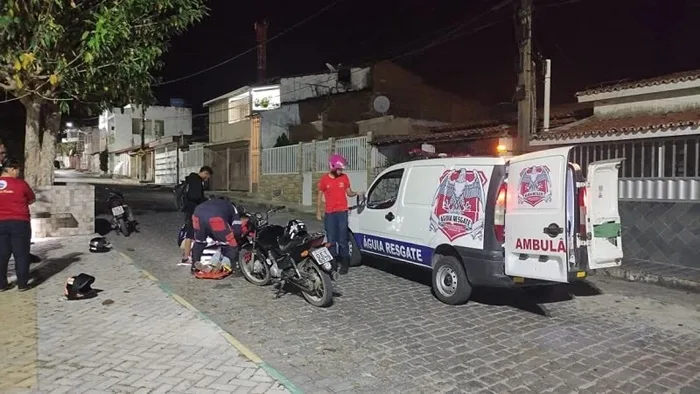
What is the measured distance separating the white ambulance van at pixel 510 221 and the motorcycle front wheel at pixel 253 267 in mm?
1969

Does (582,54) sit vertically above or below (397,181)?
above

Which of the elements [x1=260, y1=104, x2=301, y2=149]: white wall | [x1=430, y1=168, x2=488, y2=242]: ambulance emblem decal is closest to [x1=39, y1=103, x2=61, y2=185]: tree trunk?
[x1=430, y1=168, x2=488, y2=242]: ambulance emblem decal

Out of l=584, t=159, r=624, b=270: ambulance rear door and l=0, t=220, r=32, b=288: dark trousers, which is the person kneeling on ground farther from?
l=584, t=159, r=624, b=270: ambulance rear door

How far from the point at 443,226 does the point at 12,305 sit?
17.4ft

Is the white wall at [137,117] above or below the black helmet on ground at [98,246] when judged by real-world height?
above

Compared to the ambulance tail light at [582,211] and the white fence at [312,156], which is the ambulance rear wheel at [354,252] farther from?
the white fence at [312,156]

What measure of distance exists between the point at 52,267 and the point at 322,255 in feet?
16.2

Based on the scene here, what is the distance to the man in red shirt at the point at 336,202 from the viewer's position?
8.35 m

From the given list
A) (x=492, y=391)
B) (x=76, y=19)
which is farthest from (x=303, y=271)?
(x=76, y=19)

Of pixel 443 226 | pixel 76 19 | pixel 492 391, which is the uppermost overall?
pixel 76 19

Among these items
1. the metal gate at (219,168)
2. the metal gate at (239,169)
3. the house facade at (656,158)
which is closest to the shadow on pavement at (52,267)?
the house facade at (656,158)

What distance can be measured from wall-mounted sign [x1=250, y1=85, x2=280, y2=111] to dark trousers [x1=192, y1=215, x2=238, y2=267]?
20885mm

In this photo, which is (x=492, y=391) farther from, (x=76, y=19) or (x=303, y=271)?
(x=76, y=19)

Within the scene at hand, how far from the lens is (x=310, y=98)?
28.8 m
